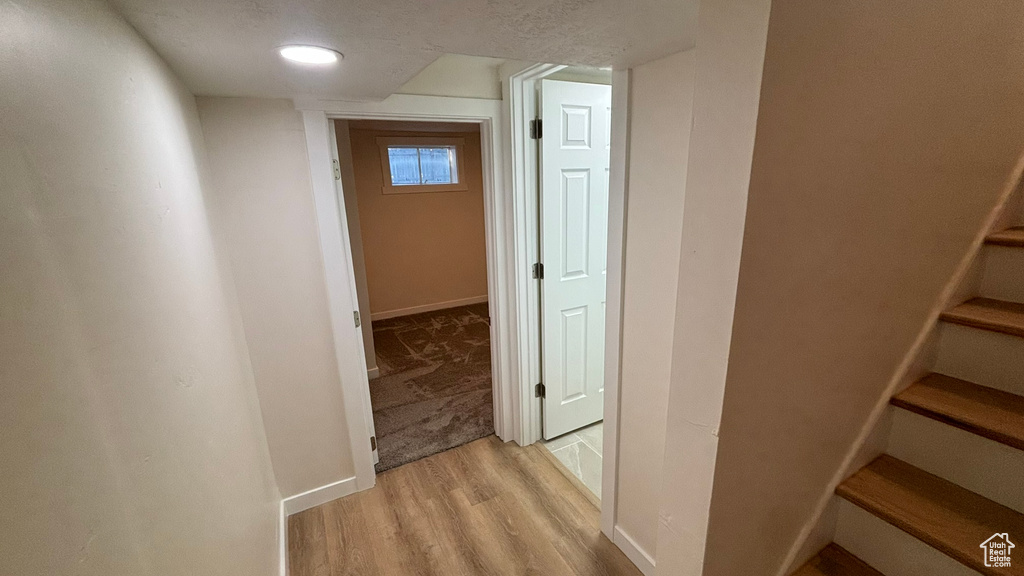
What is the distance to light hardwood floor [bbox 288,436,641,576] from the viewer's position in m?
1.75

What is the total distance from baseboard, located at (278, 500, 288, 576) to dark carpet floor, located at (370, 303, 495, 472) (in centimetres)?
51

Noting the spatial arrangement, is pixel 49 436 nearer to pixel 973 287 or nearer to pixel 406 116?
pixel 406 116

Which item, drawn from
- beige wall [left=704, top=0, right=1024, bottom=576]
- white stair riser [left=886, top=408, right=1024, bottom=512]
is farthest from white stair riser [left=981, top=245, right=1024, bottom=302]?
white stair riser [left=886, top=408, right=1024, bottom=512]

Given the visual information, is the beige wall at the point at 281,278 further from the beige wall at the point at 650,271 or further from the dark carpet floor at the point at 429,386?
the beige wall at the point at 650,271

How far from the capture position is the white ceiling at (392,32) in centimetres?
81

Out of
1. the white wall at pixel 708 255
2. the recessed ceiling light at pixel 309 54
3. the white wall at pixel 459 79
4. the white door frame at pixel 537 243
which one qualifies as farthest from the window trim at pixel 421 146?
the white wall at pixel 708 255

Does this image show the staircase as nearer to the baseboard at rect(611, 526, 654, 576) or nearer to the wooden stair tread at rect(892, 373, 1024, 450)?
the wooden stair tread at rect(892, 373, 1024, 450)

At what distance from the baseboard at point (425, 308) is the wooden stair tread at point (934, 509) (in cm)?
432

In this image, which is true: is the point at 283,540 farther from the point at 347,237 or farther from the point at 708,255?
the point at 708,255

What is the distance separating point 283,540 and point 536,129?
229 cm

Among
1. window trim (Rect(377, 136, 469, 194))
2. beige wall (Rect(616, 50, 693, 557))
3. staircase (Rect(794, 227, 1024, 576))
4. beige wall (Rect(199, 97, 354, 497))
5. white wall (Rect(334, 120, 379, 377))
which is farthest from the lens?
window trim (Rect(377, 136, 469, 194))

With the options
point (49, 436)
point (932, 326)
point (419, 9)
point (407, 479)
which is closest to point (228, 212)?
point (419, 9)

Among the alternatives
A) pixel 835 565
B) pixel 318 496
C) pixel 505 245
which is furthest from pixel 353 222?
pixel 835 565

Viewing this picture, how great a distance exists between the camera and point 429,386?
3.21 meters
